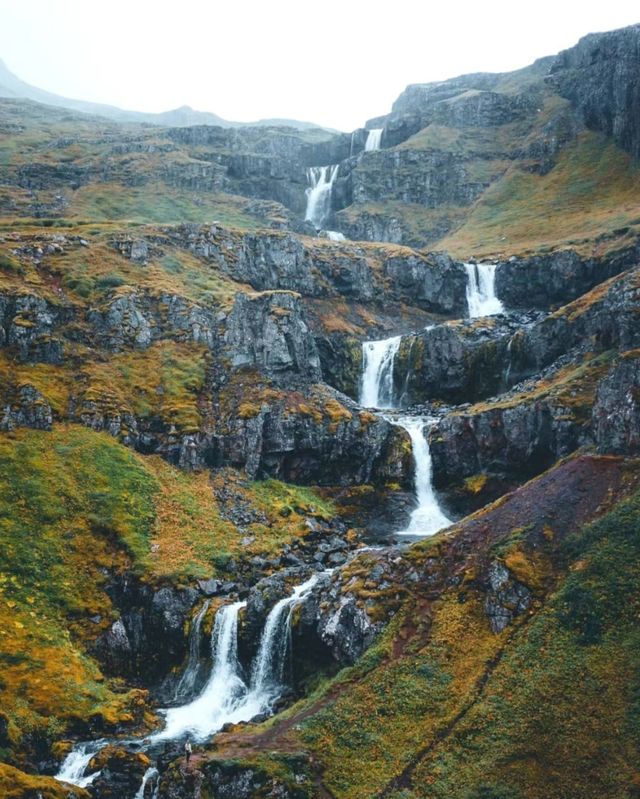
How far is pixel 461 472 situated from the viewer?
60.1 meters

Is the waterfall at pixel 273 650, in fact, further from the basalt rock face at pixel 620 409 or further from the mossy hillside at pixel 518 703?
the basalt rock face at pixel 620 409

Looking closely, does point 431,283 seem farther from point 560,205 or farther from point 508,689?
point 508,689

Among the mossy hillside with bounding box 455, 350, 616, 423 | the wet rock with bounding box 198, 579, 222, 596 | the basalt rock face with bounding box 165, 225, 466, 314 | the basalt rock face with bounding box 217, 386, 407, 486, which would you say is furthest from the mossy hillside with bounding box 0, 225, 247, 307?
the wet rock with bounding box 198, 579, 222, 596

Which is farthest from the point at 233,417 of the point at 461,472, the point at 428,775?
the point at 428,775

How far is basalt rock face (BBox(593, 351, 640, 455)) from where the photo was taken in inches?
1539

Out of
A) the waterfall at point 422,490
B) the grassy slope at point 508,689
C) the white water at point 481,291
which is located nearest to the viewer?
the grassy slope at point 508,689

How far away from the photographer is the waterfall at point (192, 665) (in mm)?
39844

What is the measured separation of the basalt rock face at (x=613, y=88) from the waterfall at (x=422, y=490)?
8633 cm

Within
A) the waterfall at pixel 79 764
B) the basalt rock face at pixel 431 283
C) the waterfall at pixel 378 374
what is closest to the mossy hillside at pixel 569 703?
the waterfall at pixel 79 764

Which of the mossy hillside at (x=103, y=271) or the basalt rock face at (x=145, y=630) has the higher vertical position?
the mossy hillside at (x=103, y=271)

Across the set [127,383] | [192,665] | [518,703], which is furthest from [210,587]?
[127,383]

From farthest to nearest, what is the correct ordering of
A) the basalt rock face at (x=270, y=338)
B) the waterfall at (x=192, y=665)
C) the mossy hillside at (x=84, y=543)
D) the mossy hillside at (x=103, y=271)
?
the basalt rock face at (x=270, y=338) < the mossy hillside at (x=103, y=271) < the waterfall at (x=192, y=665) < the mossy hillside at (x=84, y=543)

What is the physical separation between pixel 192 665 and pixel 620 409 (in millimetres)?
31623

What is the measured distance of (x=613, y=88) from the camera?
12525 centimetres
